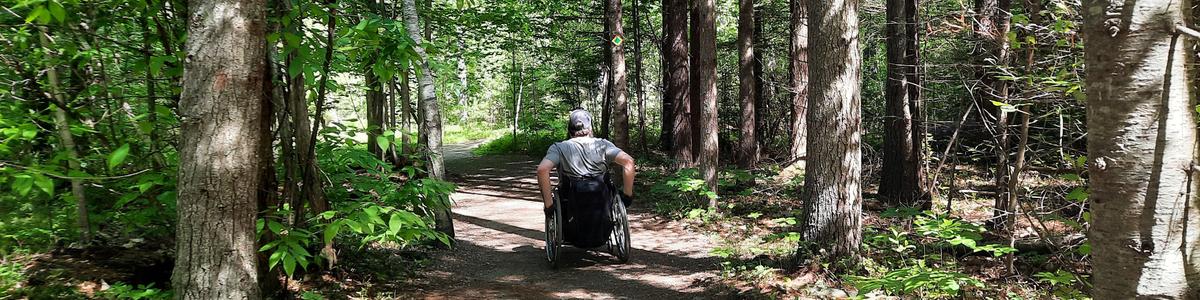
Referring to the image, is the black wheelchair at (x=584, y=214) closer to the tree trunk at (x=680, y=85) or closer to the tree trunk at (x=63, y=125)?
the tree trunk at (x=63, y=125)

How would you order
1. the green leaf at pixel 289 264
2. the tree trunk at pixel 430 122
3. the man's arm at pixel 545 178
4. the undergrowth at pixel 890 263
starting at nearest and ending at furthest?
the green leaf at pixel 289 264 → the undergrowth at pixel 890 263 → the man's arm at pixel 545 178 → the tree trunk at pixel 430 122

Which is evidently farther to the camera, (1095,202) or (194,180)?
(194,180)

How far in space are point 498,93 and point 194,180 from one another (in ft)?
108

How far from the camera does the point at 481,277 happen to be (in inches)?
237

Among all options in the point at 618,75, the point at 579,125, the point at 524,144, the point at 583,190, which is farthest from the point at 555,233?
the point at 524,144

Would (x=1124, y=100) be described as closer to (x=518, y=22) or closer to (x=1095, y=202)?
(x=1095, y=202)

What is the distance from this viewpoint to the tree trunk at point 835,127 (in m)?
5.25

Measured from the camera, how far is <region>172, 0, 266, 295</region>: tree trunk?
2.64 m

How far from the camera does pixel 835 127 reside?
5328 millimetres

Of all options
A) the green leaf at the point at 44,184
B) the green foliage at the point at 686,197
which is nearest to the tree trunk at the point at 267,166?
the green leaf at the point at 44,184

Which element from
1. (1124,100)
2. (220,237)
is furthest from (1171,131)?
(220,237)

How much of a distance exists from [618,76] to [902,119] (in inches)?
181

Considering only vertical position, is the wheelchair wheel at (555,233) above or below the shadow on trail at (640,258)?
above

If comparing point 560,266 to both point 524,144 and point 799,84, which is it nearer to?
point 799,84
